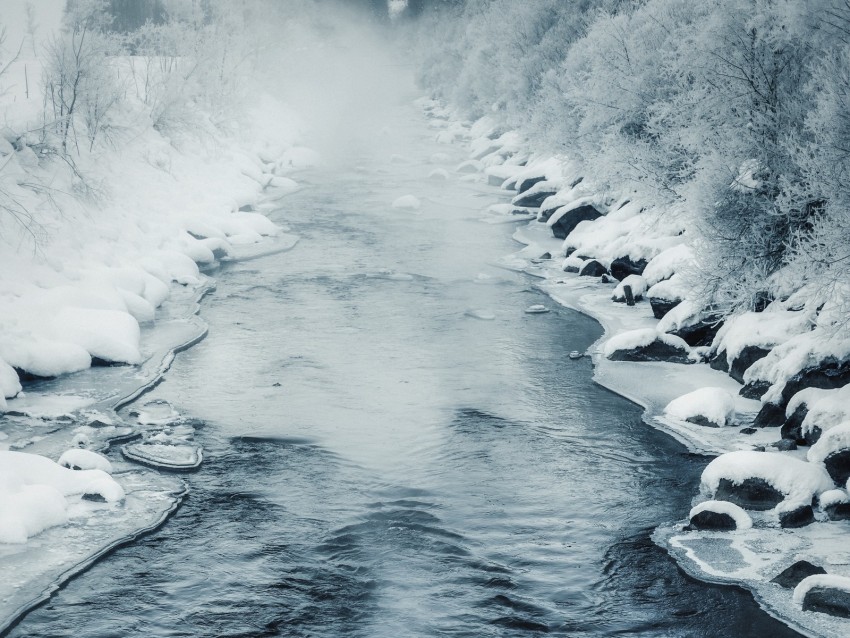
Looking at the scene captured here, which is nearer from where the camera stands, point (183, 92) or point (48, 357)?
point (48, 357)

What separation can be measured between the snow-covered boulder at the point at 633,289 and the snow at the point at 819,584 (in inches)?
438

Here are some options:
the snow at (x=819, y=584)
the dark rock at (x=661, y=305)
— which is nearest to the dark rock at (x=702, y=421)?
the snow at (x=819, y=584)

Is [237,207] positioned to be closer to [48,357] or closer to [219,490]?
[48,357]

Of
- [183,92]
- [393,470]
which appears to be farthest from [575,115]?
[393,470]

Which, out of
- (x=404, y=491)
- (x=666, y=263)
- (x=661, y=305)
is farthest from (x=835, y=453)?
(x=666, y=263)

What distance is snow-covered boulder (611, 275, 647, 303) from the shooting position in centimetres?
1897

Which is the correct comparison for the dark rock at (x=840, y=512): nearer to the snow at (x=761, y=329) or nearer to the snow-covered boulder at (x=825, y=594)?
the snow-covered boulder at (x=825, y=594)

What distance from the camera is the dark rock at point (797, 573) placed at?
8.39 m

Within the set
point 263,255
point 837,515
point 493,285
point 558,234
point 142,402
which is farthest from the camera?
point 558,234

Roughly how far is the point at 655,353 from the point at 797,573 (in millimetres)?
7150

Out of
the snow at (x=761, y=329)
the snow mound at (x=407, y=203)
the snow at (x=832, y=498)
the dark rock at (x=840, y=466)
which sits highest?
the snow at (x=761, y=329)

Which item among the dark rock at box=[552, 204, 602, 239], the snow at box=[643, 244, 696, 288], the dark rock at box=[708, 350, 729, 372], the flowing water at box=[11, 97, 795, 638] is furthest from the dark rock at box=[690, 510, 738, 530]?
the dark rock at box=[552, 204, 602, 239]

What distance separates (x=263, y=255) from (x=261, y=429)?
11.3 meters

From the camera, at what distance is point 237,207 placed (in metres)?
27.5
